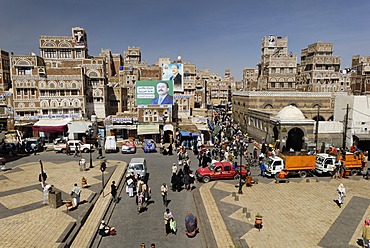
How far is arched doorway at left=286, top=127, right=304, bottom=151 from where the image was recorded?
3350 centimetres

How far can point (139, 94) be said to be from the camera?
40062mm

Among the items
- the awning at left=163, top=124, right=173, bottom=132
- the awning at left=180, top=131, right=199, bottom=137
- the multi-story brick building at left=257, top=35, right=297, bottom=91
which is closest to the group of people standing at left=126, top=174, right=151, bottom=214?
the awning at left=180, top=131, right=199, bottom=137

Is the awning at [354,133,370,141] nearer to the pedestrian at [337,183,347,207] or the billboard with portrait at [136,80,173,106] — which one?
the pedestrian at [337,183,347,207]

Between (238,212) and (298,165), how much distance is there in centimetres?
929

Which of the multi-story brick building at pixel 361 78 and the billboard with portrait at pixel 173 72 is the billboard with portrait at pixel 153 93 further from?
the multi-story brick building at pixel 361 78

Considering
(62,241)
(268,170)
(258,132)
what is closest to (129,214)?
(62,241)

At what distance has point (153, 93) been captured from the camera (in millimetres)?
40344

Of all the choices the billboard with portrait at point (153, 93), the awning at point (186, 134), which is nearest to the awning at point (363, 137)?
the awning at point (186, 134)

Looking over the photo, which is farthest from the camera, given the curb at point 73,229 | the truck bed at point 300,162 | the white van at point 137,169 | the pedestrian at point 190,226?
the truck bed at point 300,162

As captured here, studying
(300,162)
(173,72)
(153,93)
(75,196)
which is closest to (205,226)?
(75,196)

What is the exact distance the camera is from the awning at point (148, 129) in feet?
117

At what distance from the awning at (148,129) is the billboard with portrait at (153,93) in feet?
16.2

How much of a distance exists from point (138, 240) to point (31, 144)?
24.8m

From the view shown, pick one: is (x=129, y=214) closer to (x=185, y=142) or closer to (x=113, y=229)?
(x=113, y=229)
